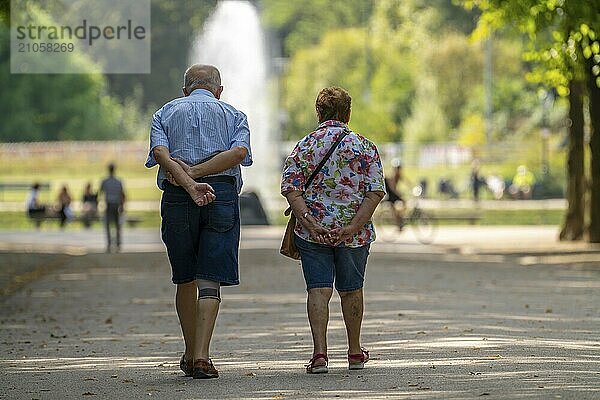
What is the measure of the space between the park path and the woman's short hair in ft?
5.14

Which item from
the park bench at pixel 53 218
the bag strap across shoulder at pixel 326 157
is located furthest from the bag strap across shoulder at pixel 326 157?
the park bench at pixel 53 218

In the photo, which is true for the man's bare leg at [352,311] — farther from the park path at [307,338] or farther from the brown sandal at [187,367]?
the brown sandal at [187,367]

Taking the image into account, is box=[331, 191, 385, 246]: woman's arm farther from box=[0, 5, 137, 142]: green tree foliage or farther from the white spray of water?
box=[0, 5, 137, 142]: green tree foliage

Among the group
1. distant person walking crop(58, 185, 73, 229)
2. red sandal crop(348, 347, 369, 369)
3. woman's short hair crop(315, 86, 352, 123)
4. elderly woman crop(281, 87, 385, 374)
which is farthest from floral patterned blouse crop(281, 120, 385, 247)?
distant person walking crop(58, 185, 73, 229)

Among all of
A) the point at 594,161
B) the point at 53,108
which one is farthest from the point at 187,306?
the point at 53,108

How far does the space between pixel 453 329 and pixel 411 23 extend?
78853 mm

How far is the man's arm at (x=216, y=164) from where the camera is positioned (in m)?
9.30

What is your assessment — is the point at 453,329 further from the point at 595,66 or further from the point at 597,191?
the point at 597,191

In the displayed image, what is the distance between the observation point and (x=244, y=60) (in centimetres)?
4778

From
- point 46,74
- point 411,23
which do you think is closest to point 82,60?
point 46,74

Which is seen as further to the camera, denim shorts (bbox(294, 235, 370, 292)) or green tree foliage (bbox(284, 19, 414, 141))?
green tree foliage (bbox(284, 19, 414, 141))

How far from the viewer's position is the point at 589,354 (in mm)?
10117

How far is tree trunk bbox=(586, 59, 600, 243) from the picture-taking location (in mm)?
25719

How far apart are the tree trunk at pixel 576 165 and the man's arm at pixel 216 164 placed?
744 inches
